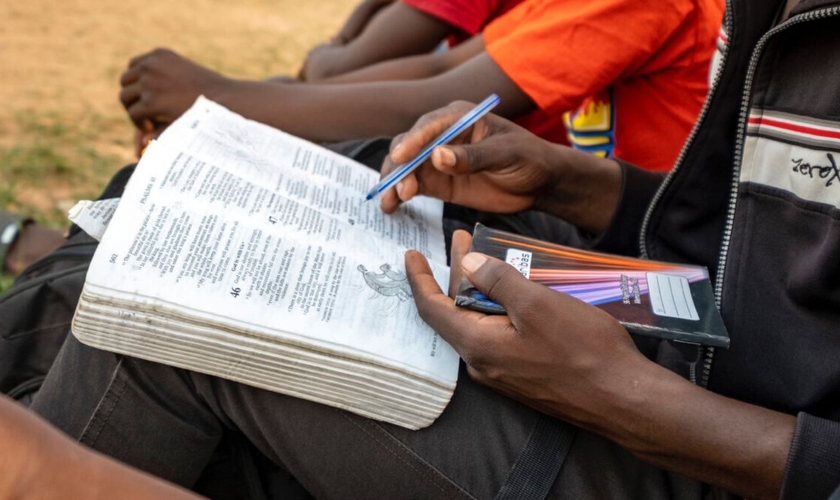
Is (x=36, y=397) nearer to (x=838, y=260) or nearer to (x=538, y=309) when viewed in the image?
(x=538, y=309)

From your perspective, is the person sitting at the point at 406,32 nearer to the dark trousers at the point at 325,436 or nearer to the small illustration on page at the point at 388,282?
the small illustration on page at the point at 388,282

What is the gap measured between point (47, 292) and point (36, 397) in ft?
0.73

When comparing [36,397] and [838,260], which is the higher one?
[838,260]

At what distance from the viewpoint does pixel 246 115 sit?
1399mm

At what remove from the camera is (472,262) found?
83cm

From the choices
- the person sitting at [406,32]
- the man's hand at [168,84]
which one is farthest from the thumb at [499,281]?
the person sitting at [406,32]

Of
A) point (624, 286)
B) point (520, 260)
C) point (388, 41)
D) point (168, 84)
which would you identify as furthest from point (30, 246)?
point (624, 286)

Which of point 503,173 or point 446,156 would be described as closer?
point 446,156

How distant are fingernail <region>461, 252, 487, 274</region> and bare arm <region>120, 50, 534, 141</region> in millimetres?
619

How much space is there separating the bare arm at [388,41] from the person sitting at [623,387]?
0.93 metres

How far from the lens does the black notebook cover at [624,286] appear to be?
82 cm

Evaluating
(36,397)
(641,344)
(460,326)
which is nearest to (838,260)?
(641,344)

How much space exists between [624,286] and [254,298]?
43 centimetres

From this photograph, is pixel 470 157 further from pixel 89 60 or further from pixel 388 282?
pixel 89 60
